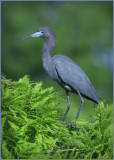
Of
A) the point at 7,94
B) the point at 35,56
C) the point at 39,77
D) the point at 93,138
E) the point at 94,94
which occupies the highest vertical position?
the point at 35,56

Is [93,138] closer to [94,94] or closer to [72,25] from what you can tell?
[94,94]

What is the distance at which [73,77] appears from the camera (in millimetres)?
2852

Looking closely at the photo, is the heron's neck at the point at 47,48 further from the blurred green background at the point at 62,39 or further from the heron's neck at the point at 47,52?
the blurred green background at the point at 62,39

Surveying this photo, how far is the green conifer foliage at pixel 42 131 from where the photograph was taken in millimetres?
1676

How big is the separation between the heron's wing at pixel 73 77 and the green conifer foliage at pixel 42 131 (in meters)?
0.92

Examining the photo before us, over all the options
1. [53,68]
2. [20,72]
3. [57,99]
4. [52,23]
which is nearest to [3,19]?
[52,23]

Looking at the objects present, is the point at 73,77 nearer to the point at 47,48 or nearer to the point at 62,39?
the point at 47,48

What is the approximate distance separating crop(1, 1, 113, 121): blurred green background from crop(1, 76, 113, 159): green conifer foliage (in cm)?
588

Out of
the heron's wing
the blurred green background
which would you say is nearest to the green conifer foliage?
the heron's wing

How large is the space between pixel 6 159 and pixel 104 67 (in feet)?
23.8

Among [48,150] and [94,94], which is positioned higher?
[94,94]

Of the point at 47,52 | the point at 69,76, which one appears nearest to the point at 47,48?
the point at 47,52

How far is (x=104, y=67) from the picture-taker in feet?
28.5

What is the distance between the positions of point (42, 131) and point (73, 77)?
1.15 m
